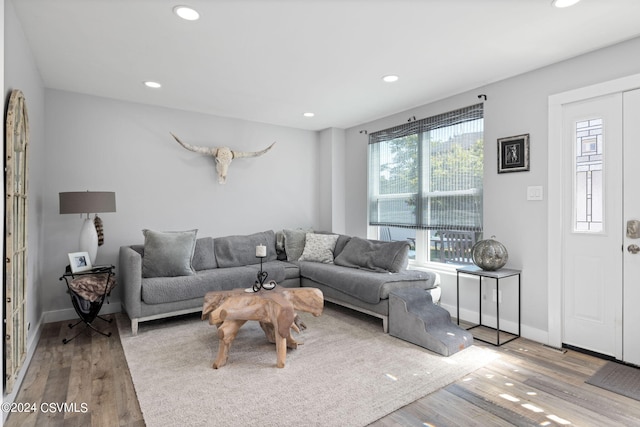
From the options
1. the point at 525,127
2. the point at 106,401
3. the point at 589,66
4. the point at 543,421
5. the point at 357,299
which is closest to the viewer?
the point at 543,421

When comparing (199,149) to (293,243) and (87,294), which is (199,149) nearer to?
(293,243)

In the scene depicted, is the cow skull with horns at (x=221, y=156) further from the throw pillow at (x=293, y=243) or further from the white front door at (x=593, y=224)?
the white front door at (x=593, y=224)

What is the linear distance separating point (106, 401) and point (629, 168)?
392 centimetres

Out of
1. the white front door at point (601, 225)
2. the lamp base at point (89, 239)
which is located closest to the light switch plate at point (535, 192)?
the white front door at point (601, 225)

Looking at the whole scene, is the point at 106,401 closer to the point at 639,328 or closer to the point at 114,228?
the point at 114,228

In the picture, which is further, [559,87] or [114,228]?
[114,228]

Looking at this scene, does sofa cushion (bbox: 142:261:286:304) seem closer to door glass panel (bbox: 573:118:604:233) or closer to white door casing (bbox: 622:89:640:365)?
door glass panel (bbox: 573:118:604:233)

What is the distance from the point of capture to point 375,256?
13.3 ft

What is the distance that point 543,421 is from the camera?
198cm

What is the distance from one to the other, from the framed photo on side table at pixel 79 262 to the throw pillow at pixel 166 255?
0.49m

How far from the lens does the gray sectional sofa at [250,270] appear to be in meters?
3.41

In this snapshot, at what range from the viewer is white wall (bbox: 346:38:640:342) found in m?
2.91

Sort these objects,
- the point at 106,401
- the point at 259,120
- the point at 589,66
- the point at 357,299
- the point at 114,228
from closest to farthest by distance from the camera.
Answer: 1. the point at 106,401
2. the point at 589,66
3. the point at 357,299
4. the point at 114,228
5. the point at 259,120

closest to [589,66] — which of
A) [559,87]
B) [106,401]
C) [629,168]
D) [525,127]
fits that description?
[559,87]
